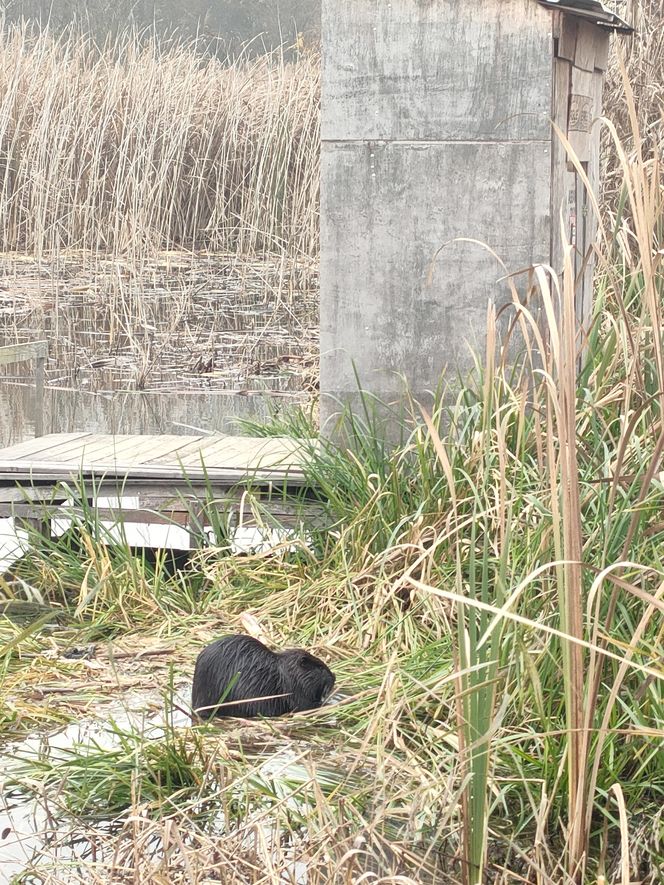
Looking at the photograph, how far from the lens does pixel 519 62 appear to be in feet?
16.6

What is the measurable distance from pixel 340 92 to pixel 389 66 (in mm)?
218

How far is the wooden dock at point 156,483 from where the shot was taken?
17.1 ft

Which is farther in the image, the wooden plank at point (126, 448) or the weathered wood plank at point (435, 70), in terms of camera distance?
the wooden plank at point (126, 448)

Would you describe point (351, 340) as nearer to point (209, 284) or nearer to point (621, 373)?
point (621, 373)

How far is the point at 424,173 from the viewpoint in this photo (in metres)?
5.19

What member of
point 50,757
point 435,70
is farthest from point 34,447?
point 50,757

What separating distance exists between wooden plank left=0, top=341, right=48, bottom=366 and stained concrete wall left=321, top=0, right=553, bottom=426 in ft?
7.69

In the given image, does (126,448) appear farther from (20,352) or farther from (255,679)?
(255,679)

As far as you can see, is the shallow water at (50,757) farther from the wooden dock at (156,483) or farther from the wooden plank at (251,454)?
the wooden plank at (251,454)

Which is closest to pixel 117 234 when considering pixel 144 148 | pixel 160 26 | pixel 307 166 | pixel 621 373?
pixel 144 148

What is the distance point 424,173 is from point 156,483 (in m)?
1.66

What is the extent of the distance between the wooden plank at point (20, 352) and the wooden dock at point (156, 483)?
122cm

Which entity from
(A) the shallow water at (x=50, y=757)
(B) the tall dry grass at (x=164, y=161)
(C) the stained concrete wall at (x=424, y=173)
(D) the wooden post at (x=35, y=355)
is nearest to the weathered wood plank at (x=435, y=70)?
(C) the stained concrete wall at (x=424, y=173)

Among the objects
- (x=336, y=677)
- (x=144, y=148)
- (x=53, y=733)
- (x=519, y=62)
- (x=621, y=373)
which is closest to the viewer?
(x=53, y=733)
